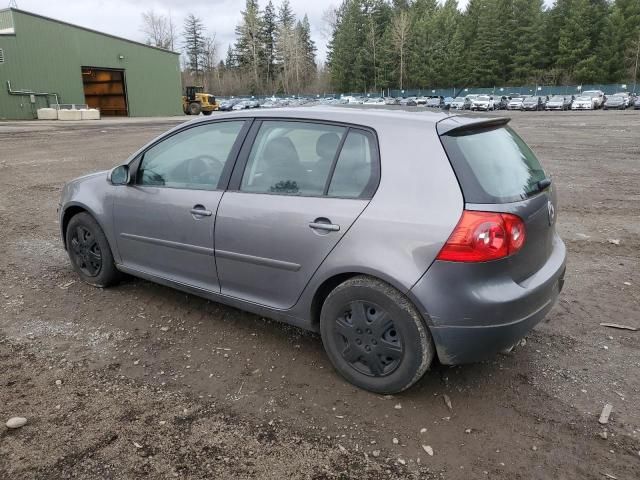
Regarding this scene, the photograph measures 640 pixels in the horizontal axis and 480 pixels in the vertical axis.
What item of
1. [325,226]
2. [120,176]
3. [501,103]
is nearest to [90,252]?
[120,176]

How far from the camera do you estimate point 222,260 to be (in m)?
3.55

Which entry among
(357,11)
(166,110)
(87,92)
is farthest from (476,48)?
(87,92)

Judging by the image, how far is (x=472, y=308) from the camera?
269 cm

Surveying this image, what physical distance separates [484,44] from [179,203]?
274 ft

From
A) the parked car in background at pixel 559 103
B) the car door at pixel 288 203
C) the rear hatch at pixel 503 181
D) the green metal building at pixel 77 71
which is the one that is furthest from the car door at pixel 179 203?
the parked car in background at pixel 559 103

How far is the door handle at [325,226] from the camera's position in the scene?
117 inches

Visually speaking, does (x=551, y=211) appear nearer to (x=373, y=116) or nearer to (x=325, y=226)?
(x=373, y=116)

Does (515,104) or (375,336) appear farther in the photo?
(515,104)

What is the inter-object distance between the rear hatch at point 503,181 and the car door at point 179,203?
5.05 ft

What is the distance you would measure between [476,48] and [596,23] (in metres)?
16.3

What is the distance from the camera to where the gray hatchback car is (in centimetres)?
272

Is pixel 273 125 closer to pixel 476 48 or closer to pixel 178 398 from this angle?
pixel 178 398

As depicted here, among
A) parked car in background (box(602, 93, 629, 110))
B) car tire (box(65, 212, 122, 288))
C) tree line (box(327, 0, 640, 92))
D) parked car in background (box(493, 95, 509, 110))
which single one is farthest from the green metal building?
tree line (box(327, 0, 640, 92))

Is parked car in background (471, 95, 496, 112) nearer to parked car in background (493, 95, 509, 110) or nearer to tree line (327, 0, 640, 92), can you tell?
parked car in background (493, 95, 509, 110)
